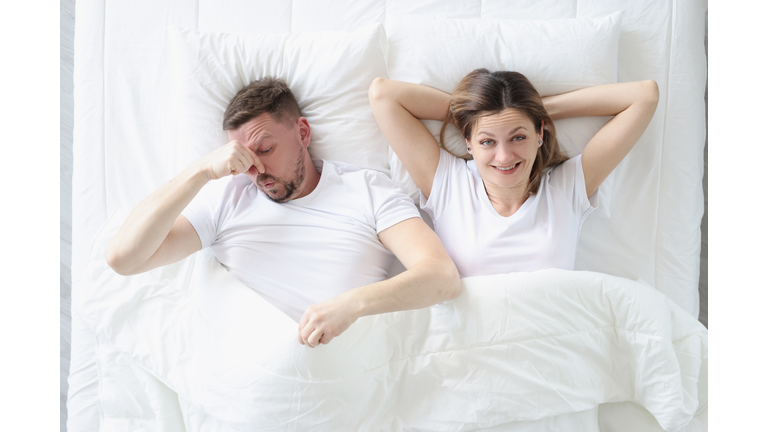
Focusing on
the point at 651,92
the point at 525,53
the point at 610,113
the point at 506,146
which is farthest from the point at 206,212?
the point at 651,92

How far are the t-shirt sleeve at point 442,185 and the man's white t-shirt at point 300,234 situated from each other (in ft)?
0.30

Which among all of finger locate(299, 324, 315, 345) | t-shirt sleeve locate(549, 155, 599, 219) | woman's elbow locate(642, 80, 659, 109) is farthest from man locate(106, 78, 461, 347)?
woman's elbow locate(642, 80, 659, 109)

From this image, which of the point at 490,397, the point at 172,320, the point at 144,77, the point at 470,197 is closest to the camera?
the point at 490,397

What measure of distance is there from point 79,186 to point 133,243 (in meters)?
0.57

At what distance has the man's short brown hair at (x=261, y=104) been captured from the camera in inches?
50.8

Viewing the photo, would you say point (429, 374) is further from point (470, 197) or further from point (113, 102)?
point (113, 102)

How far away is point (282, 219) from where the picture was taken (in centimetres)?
135

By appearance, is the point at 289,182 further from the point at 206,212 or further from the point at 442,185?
the point at 442,185

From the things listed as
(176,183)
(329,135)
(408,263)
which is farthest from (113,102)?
(408,263)

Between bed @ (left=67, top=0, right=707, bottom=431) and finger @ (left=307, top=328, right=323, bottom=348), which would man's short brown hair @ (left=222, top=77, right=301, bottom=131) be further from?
finger @ (left=307, top=328, right=323, bottom=348)

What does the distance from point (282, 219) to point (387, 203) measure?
32cm

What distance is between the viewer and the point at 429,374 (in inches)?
45.5

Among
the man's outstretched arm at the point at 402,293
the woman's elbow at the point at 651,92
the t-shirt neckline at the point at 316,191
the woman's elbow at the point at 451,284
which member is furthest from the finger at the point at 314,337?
the woman's elbow at the point at 651,92

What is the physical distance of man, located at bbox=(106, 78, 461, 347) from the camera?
3.94ft
